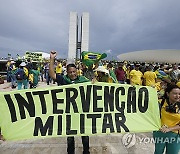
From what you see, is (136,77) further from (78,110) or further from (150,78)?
(78,110)

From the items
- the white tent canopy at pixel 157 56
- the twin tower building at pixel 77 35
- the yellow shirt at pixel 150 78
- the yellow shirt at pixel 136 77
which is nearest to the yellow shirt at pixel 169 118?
the yellow shirt at pixel 150 78

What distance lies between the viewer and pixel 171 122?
277 cm

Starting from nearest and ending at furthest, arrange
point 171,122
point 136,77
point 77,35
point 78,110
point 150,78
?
1. point 171,122
2. point 78,110
3. point 150,78
4. point 136,77
5. point 77,35

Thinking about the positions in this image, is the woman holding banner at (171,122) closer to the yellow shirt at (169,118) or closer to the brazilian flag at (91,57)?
the yellow shirt at (169,118)

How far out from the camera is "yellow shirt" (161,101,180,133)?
2.74m

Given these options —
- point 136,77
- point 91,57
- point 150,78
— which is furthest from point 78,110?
point 136,77

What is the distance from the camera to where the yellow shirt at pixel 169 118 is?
8.98ft

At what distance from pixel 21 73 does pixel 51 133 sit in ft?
19.1

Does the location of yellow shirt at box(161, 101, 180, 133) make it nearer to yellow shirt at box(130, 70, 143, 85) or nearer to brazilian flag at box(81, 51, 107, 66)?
brazilian flag at box(81, 51, 107, 66)

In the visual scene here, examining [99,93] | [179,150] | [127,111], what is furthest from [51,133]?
[179,150]

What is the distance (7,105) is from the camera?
2.96m

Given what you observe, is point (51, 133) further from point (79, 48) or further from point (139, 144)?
point (79, 48)

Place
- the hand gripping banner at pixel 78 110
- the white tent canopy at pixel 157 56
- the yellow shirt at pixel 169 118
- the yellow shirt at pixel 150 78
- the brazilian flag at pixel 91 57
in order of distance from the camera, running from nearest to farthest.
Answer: the yellow shirt at pixel 169 118 → the hand gripping banner at pixel 78 110 → the brazilian flag at pixel 91 57 → the yellow shirt at pixel 150 78 → the white tent canopy at pixel 157 56

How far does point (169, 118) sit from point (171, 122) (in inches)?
2.0
